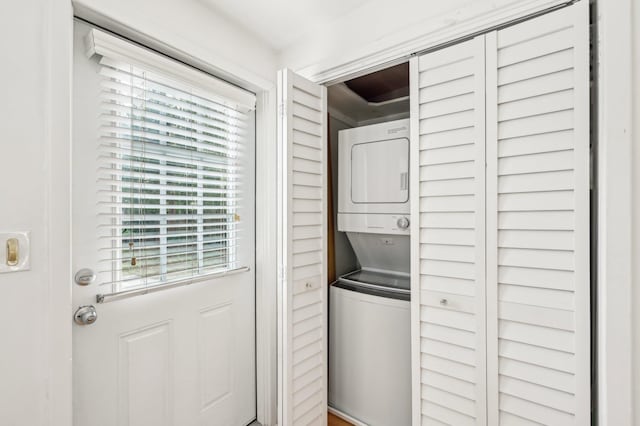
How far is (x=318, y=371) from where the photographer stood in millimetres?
1700

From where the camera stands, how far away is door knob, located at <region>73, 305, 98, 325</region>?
1.14 metres

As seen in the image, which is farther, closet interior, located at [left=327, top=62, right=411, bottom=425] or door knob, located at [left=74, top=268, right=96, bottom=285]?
closet interior, located at [left=327, top=62, right=411, bottom=425]

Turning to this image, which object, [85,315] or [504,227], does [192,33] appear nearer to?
[85,315]

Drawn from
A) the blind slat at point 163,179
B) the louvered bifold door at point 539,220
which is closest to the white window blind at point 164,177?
the blind slat at point 163,179

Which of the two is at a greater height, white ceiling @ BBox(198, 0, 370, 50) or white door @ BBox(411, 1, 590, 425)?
white ceiling @ BBox(198, 0, 370, 50)

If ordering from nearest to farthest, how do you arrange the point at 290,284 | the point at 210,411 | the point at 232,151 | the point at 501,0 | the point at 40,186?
the point at 40,186 < the point at 501,0 < the point at 290,284 < the point at 210,411 < the point at 232,151

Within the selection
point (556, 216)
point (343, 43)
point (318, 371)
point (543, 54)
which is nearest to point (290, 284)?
point (318, 371)

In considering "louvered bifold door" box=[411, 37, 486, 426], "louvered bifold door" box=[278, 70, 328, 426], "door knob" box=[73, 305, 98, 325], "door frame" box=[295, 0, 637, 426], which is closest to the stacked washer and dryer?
"louvered bifold door" box=[278, 70, 328, 426]

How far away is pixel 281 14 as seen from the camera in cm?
154

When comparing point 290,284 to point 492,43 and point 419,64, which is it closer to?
point 419,64

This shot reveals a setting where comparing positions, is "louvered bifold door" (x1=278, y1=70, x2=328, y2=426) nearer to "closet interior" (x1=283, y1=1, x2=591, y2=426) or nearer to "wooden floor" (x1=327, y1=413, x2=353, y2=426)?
"closet interior" (x1=283, y1=1, x2=591, y2=426)

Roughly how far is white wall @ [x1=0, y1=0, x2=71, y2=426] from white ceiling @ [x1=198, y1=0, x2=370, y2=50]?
707 mm

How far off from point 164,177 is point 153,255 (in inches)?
14.3

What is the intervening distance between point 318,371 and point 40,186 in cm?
152
